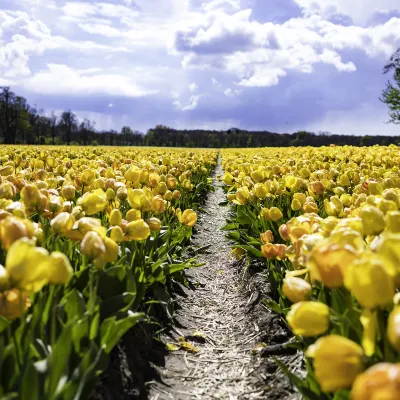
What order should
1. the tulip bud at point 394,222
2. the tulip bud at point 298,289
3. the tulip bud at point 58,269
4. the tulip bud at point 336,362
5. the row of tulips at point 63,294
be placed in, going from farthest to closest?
the tulip bud at point 298,289, the tulip bud at point 394,222, the tulip bud at point 58,269, the row of tulips at point 63,294, the tulip bud at point 336,362

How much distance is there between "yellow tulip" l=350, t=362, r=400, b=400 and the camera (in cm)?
115

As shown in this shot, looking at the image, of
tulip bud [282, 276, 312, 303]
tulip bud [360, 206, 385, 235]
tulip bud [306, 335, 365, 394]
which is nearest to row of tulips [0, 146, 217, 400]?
tulip bud [282, 276, 312, 303]

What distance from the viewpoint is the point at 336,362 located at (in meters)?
1.42

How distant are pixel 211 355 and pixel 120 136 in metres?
132

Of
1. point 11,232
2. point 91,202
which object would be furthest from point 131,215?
point 11,232

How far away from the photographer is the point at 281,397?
2930 mm

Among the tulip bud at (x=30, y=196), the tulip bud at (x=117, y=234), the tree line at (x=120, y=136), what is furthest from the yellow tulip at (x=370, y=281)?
the tree line at (x=120, y=136)

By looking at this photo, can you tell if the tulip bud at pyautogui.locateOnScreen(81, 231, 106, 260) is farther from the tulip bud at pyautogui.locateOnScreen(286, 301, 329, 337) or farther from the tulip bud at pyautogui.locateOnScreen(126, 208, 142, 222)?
the tulip bud at pyautogui.locateOnScreen(286, 301, 329, 337)

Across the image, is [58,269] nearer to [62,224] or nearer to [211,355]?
[62,224]

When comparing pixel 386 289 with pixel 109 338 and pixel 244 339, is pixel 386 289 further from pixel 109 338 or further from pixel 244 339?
pixel 244 339

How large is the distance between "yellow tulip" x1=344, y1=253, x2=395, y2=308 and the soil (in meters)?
1.45

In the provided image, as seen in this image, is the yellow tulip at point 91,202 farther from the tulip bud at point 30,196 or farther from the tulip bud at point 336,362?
the tulip bud at point 336,362

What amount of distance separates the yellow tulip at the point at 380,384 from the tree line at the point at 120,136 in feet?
253

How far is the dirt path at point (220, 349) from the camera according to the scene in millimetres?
3121
